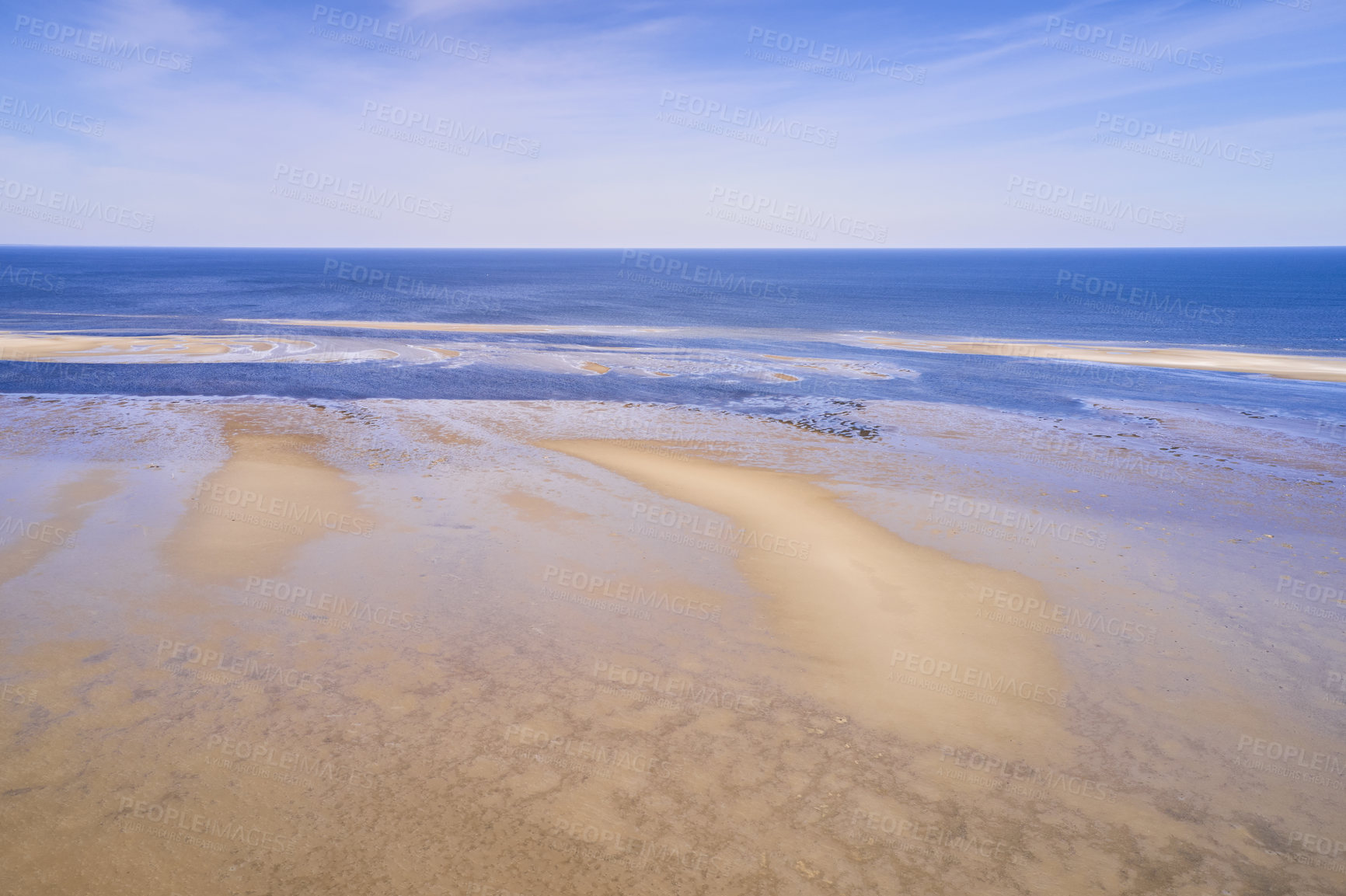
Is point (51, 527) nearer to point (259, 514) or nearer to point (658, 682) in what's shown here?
point (259, 514)

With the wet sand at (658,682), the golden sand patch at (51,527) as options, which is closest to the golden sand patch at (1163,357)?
the wet sand at (658,682)

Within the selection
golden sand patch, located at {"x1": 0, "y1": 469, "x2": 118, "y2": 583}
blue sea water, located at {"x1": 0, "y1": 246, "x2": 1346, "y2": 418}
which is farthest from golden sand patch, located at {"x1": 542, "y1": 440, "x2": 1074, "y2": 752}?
blue sea water, located at {"x1": 0, "y1": 246, "x2": 1346, "y2": 418}

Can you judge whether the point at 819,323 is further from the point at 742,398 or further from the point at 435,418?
the point at 435,418

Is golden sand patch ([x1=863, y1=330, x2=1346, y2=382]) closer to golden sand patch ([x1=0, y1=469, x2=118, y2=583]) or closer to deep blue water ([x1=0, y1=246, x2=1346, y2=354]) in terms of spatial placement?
deep blue water ([x1=0, y1=246, x2=1346, y2=354])

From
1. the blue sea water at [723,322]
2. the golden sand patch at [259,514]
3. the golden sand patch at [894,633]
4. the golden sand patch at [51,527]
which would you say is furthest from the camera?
the blue sea water at [723,322]

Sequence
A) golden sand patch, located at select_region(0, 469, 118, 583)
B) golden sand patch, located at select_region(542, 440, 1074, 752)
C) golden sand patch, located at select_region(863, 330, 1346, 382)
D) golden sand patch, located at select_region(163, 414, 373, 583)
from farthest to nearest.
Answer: golden sand patch, located at select_region(863, 330, 1346, 382)
golden sand patch, located at select_region(163, 414, 373, 583)
golden sand patch, located at select_region(0, 469, 118, 583)
golden sand patch, located at select_region(542, 440, 1074, 752)

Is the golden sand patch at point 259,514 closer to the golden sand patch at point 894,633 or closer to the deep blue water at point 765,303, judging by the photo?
the golden sand patch at point 894,633
